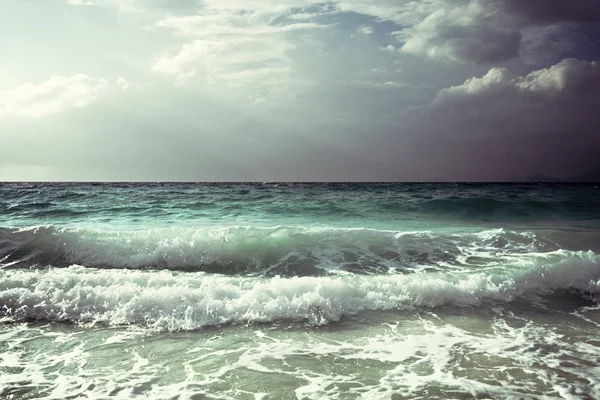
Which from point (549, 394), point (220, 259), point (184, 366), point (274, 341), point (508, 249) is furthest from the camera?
point (508, 249)

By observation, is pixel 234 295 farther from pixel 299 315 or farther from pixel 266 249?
pixel 266 249

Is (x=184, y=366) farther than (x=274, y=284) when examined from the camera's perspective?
No

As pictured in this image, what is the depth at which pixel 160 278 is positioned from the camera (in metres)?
7.97

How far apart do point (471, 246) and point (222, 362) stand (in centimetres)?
943

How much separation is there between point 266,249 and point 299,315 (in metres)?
4.71

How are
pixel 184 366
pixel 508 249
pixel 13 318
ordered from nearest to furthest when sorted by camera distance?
pixel 184 366 → pixel 13 318 → pixel 508 249

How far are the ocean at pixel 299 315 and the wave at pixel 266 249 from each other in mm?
61

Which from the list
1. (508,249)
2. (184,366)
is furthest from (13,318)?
(508,249)

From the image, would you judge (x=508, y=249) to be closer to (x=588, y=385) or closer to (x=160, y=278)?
(x=588, y=385)

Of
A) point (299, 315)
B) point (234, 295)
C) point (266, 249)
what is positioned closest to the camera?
point (299, 315)

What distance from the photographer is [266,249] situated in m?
11.3

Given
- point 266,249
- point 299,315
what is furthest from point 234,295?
point 266,249

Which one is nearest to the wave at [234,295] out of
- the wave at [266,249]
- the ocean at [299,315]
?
the ocean at [299,315]

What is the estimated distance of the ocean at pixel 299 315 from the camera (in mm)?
4465
